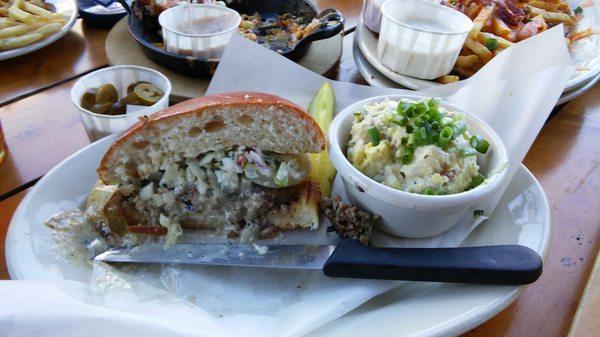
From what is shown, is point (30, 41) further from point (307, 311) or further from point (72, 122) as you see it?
point (307, 311)

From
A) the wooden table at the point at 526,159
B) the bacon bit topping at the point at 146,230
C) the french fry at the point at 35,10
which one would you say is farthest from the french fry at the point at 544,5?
the french fry at the point at 35,10

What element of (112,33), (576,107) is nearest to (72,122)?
(112,33)

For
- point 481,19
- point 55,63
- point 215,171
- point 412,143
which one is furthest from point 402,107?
point 55,63

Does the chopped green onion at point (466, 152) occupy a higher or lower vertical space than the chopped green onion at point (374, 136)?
higher

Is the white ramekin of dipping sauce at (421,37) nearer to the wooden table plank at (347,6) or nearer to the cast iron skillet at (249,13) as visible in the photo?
the cast iron skillet at (249,13)

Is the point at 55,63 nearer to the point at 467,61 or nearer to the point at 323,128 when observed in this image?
the point at 323,128

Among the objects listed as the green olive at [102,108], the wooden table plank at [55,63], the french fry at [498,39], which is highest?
the french fry at [498,39]

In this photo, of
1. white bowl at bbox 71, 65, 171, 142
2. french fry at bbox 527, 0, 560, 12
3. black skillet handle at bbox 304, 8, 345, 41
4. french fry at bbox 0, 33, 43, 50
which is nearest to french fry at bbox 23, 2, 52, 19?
french fry at bbox 0, 33, 43, 50
